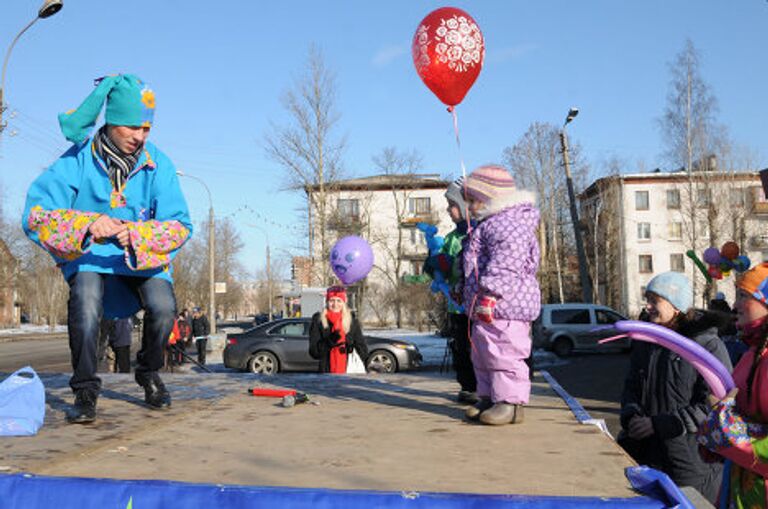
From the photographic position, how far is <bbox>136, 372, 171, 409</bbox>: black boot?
10.8 ft

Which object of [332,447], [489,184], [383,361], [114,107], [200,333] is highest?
[114,107]

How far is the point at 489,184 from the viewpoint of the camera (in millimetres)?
3455

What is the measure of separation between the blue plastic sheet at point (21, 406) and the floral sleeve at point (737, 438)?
2.46 metres

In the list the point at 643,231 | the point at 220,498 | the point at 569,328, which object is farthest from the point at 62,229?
the point at 643,231

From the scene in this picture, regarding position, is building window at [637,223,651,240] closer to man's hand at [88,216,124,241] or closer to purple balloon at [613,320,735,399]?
purple balloon at [613,320,735,399]

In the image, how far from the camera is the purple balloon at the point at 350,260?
859 centimetres

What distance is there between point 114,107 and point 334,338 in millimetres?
4388

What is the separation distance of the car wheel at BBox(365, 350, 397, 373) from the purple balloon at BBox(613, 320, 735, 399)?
1257cm

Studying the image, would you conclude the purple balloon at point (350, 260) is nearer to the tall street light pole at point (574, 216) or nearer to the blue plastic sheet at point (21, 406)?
the blue plastic sheet at point (21, 406)

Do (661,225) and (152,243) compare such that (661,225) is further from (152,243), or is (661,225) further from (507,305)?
(152,243)

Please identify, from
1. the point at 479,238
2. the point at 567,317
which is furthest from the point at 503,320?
the point at 567,317

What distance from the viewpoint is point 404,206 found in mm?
51125

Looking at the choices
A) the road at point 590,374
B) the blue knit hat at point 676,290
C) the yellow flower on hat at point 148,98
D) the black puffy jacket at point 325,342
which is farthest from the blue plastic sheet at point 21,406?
the road at point 590,374

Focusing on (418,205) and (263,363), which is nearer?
(263,363)
